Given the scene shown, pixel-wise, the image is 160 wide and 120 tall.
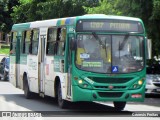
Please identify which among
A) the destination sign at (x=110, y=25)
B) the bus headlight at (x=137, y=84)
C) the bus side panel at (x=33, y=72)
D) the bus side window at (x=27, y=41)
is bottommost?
the bus side panel at (x=33, y=72)

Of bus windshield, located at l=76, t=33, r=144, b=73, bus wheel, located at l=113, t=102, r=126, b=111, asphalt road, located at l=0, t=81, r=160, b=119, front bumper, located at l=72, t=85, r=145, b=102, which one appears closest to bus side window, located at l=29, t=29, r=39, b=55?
asphalt road, located at l=0, t=81, r=160, b=119

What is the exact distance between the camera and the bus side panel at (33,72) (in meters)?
19.8

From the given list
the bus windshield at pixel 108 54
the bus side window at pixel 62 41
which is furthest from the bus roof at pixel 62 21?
the bus windshield at pixel 108 54

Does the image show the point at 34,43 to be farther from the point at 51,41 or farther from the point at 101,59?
the point at 101,59

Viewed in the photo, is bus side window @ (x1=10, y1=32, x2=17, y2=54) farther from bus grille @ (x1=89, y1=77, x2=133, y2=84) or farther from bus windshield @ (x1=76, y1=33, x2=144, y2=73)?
bus grille @ (x1=89, y1=77, x2=133, y2=84)

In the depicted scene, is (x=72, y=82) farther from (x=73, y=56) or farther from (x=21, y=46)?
(x=21, y=46)

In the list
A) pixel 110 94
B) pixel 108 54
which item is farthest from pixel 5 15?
pixel 110 94

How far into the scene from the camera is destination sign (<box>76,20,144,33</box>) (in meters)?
15.8

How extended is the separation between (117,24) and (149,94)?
9.61 metres

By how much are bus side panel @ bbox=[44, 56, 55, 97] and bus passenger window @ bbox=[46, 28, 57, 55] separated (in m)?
Answer: 0.23

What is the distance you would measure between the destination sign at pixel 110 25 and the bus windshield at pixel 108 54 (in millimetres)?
201

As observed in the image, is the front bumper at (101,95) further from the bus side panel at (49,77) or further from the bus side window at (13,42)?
the bus side window at (13,42)

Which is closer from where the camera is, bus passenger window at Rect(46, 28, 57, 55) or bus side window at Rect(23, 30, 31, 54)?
bus passenger window at Rect(46, 28, 57, 55)

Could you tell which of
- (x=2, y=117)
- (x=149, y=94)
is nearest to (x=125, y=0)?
(x=149, y=94)
